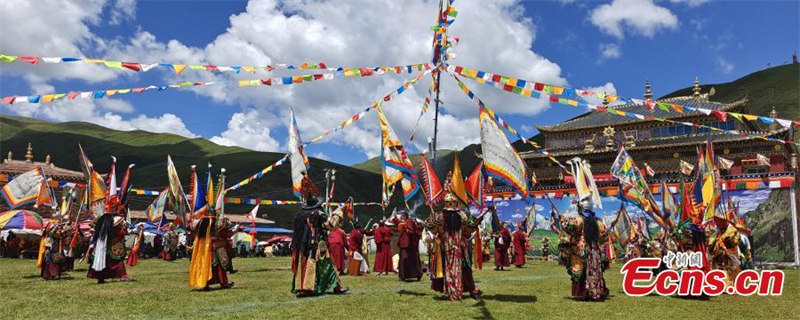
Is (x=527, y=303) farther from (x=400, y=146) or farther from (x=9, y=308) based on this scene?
(x=9, y=308)

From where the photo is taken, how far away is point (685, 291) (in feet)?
36.1

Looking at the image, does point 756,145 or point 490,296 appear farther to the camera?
point 756,145

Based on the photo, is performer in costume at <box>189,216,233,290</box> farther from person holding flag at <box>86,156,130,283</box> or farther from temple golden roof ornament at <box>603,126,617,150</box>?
temple golden roof ornament at <box>603,126,617,150</box>

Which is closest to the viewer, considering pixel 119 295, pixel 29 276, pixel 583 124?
pixel 119 295

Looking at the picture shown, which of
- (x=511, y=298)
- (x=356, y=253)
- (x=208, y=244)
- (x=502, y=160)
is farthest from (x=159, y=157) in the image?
(x=502, y=160)

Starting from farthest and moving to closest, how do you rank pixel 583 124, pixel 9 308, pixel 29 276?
pixel 583 124, pixel 29 276, pixel 9 308

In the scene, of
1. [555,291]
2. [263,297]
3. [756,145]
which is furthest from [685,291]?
[756,145]

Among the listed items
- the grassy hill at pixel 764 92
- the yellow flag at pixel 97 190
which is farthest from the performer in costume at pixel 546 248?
the grassy hill at pixel 764 92

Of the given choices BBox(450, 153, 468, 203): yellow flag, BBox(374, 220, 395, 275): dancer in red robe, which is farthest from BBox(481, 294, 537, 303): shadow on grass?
BBox(374, 220, 395, 275): dancer in red robe

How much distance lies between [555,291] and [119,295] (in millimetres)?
8896

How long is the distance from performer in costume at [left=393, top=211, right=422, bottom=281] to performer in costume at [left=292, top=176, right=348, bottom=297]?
14.0 feet

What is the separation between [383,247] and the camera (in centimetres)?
1741

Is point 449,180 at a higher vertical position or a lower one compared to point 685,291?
higher

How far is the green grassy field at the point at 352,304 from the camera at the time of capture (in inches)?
315
